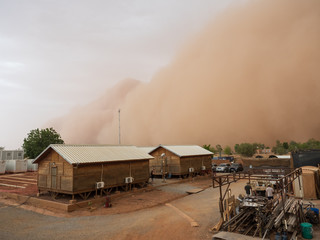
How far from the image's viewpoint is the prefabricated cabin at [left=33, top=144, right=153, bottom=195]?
13.6 meters

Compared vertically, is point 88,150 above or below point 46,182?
above

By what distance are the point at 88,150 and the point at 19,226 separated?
21.4ft

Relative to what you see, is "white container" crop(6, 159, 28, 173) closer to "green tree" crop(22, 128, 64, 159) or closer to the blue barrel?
"green tree" crop(22, 128, 64, 159)

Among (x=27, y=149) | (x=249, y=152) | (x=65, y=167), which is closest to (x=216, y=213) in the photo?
(x=65, y=167)

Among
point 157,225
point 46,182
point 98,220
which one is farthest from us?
point 46,182

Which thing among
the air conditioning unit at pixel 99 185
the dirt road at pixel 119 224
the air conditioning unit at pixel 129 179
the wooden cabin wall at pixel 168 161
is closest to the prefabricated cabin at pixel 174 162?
the wooden cabin wall at pixel 168 161

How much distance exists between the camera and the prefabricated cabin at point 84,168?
13.6 metres

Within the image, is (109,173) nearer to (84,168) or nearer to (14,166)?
(84,168)

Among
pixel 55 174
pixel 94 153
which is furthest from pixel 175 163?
pixel 55 174

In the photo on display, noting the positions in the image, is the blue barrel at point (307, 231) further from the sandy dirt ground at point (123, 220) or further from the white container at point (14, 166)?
the white container at point (14, 166)

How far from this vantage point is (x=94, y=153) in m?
15.6

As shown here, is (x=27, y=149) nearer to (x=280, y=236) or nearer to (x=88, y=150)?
(x=88, y=150)

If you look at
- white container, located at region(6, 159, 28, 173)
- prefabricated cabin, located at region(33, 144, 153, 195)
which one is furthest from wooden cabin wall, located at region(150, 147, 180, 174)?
white container, located at region(6, 159, 28, 173)

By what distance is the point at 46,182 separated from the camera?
15094 millimetres
